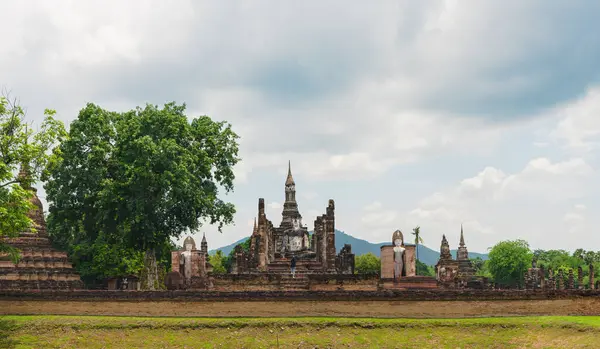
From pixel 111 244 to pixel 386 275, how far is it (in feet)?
66.8

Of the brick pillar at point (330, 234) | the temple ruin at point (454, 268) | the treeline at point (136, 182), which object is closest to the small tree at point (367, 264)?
the temple ruin at point (454, 268)

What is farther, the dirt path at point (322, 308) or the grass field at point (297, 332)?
the dirt path at point (322, 308)

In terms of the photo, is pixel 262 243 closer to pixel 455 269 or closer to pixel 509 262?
pixel 455 269

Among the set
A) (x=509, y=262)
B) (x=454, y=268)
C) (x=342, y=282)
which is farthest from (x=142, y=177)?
(x=509, y=262)

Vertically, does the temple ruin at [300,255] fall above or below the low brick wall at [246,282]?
above

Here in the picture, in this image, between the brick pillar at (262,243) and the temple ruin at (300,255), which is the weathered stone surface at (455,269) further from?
the brick pillar at (262,243)

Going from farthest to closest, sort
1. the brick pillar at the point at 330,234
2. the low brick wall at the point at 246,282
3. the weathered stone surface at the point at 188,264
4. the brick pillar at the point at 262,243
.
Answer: the brick pillar at the point at 262,243, the brick pillar at the point at 330,234, the low brick wall at the point at 246,282, the weathered stone surface at the point at 188,264

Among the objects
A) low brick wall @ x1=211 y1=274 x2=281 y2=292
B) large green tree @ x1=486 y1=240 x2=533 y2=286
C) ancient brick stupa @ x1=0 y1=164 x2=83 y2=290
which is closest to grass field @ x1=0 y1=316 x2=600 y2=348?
ancient brick stupa @ x1=0 y1=164 x2=83 y2=290

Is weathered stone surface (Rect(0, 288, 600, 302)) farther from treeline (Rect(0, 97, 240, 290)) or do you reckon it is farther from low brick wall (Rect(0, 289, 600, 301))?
treeline (Rect(0, 97, 240, 290))

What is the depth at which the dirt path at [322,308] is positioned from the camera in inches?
1096

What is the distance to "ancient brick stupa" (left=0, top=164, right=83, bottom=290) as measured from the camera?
39219 mm

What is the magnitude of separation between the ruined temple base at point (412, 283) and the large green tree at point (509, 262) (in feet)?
218

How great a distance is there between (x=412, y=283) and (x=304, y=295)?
591cm

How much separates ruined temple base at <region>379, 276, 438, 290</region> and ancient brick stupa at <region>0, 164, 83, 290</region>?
17758 mm
